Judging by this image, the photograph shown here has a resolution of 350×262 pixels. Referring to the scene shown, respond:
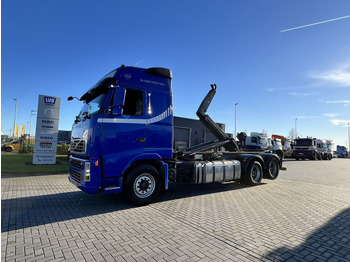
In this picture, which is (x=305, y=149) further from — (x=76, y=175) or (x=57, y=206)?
(x=57, y=206)

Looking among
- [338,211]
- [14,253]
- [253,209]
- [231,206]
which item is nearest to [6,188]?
[14,253]

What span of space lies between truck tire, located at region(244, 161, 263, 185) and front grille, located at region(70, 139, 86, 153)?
6205mm

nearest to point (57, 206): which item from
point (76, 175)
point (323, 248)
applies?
point (76, 175)

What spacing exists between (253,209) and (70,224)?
14.1ft

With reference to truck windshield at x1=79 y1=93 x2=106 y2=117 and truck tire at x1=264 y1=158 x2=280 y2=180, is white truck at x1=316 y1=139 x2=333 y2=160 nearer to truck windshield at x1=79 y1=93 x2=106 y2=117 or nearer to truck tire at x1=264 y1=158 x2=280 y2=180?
truck tire at x1=264 y1=158 x2=280 y2=180

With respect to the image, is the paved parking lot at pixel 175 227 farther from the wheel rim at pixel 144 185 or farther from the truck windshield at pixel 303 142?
the truck windshield at pixel 303 142

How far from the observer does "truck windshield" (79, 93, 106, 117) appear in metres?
5.59

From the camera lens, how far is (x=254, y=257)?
3270mm

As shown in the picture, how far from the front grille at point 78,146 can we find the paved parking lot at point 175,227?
143cm

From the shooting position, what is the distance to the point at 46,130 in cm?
1477

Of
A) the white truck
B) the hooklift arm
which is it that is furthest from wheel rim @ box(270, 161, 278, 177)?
the white truck

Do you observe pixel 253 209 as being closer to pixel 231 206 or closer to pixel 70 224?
pixel 231 206

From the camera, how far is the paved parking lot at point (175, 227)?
3344mm

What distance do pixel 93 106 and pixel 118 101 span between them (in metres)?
0.90
